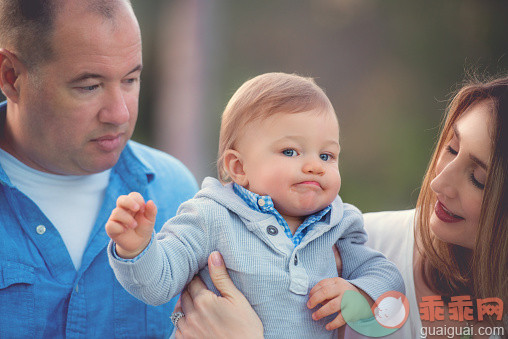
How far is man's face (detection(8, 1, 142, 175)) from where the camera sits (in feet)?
6.47

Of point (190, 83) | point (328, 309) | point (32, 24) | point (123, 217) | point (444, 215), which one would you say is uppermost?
point (32, 24)

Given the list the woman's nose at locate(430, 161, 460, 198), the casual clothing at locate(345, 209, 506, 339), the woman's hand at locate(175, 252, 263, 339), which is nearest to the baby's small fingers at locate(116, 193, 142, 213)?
the woman's hand at locate(175, 252, 263, 339)

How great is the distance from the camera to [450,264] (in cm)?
201

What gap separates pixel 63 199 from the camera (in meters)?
2.18

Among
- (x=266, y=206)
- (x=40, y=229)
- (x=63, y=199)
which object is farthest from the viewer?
(x=63, y=199)

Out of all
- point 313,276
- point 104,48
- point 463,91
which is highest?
point 104,48

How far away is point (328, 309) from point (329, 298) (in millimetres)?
32

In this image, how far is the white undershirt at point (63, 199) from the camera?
213 centimetres

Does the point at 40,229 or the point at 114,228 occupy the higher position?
the point at 114,228

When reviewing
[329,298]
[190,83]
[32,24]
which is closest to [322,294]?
[329,298]

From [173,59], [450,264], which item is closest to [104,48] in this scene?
[450,264]

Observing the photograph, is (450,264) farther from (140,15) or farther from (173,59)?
(140,15)

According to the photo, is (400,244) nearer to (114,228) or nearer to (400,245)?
(400,245)

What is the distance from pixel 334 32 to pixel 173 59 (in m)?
2.13
